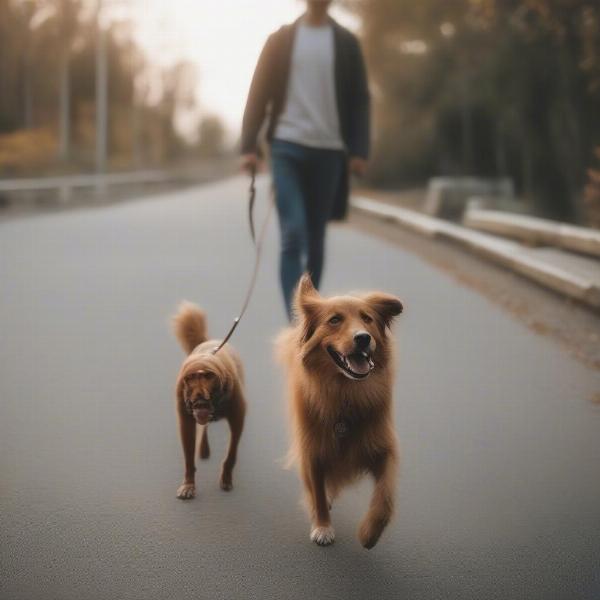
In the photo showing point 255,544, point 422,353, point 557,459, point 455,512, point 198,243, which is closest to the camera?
point 255,544

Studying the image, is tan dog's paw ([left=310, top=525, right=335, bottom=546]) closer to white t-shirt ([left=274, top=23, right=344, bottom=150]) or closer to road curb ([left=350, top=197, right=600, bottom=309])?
white t-shirt ([left=274, top=23, right=344, bottom=150])

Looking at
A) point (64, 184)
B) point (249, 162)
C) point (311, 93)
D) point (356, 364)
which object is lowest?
point (64, 184)

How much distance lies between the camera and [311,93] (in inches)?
237

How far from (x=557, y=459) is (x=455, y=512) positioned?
94 centimetres

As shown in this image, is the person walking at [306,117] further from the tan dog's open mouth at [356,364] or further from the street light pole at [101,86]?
the street light pole at [101,86]

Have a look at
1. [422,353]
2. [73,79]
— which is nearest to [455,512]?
[422,353]

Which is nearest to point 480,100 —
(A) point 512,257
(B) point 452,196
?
(B) point 452,196

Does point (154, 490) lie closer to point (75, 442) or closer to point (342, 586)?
point (75, 442)

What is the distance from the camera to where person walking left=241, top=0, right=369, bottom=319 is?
598 centimetres

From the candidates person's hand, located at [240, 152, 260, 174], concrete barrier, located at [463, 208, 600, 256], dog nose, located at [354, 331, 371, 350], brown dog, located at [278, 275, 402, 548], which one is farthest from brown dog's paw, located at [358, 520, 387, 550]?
concrete barrier, located at [463, 208, 600, 256]

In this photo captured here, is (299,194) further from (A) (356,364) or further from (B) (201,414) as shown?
(A) (356,364)

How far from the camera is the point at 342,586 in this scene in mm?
3023

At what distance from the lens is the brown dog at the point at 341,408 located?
131 inches

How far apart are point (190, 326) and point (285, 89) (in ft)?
7.55
